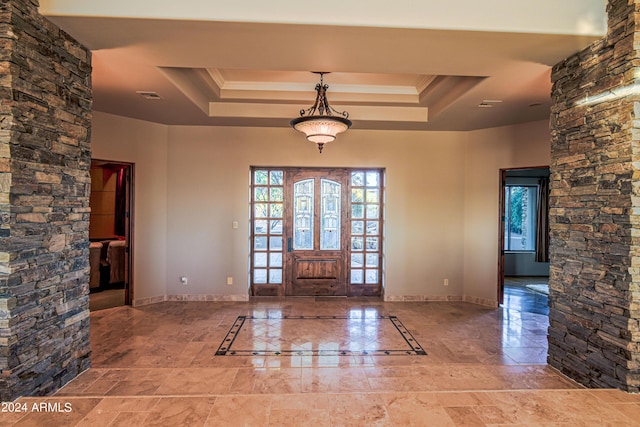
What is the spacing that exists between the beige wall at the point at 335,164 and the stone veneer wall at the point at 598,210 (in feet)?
8.16

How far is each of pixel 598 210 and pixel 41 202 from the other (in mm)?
4136

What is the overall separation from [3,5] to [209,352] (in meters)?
3.22

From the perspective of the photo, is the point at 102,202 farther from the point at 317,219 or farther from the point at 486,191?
the point at 486,191

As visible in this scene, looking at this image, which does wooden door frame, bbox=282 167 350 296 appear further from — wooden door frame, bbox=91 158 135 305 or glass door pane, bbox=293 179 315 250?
wooden door frame, bbox=91 158 135 305

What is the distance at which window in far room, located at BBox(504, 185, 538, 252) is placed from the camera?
795 cm

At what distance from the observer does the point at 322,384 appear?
2828 mm

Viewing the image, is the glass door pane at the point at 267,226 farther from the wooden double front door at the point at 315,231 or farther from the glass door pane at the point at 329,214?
the glass door pane at the point at 329,214

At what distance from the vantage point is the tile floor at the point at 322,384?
2.19 meters

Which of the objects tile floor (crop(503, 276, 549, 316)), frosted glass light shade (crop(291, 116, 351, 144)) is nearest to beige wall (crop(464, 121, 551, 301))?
tile floor (crop(503, 276, 549, 316))

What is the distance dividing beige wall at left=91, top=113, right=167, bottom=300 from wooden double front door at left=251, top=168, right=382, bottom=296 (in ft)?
4.74

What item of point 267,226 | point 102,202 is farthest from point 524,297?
point 102,202

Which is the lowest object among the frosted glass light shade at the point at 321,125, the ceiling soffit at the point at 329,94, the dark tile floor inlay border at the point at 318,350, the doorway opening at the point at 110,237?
the dark tile floor inlay border at the point at 318,350

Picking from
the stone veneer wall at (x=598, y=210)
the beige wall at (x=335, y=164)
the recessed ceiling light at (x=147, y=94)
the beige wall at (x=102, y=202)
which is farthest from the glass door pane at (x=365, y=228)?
the beige wall at (x=102, y=202)

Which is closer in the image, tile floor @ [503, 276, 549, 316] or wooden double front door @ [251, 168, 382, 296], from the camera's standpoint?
tile floor @ [503, 276, 549, 316]
